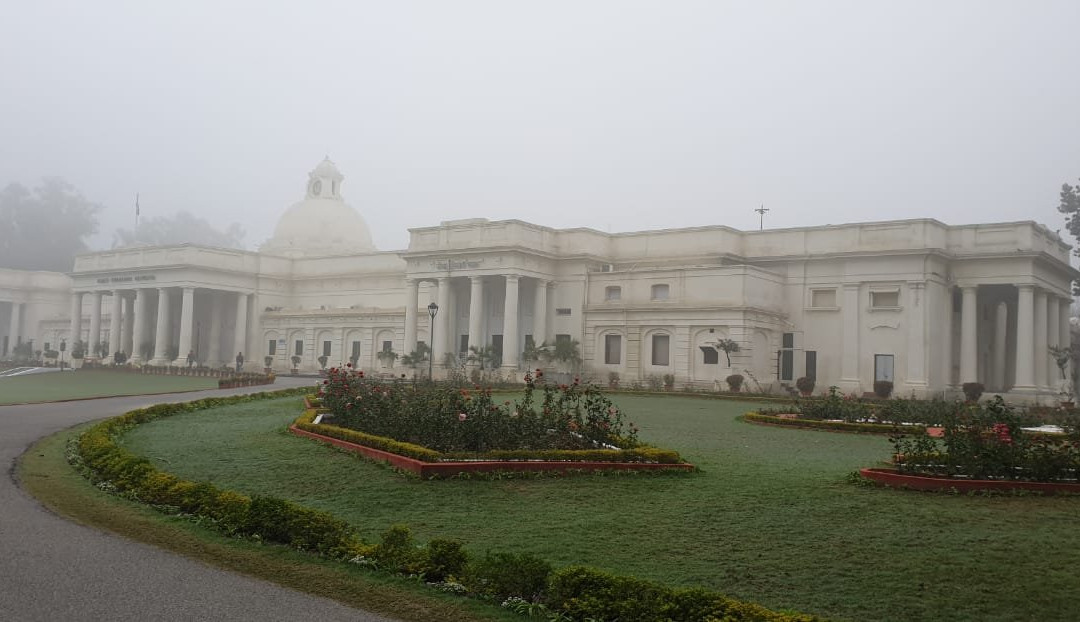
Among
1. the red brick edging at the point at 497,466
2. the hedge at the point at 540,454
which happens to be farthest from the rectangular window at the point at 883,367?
the red brick edging at the point at 497,466

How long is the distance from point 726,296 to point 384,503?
3408 centimetres

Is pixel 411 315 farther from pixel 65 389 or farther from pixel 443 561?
pixel 443 561

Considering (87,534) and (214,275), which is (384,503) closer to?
(87,534)

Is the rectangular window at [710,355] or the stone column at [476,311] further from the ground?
the stone column at [476,311]

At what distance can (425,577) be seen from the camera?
301 inches

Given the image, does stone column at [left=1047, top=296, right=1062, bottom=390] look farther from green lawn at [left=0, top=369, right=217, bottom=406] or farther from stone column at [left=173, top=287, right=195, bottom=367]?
stone column at [left=173, top=287, right=195, bottom=367]

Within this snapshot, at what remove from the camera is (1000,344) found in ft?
148

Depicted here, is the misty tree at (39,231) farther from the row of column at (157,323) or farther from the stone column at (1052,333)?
the stone column at (1052,333)

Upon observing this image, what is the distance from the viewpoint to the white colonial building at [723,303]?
4112 centimetres

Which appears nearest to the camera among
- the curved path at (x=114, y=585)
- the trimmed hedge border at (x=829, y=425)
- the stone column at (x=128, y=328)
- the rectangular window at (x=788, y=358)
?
the curved path at (x=114, y=585)

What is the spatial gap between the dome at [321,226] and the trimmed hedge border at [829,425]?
176ft

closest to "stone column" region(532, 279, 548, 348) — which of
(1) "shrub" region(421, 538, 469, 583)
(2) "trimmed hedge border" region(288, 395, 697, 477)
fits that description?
(2) "trimmed hedge border" region(288, 395, 697, 477)

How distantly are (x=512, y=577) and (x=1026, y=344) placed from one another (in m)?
39.0

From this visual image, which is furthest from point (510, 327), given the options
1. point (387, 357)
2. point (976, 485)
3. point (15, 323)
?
point (15, 323)
